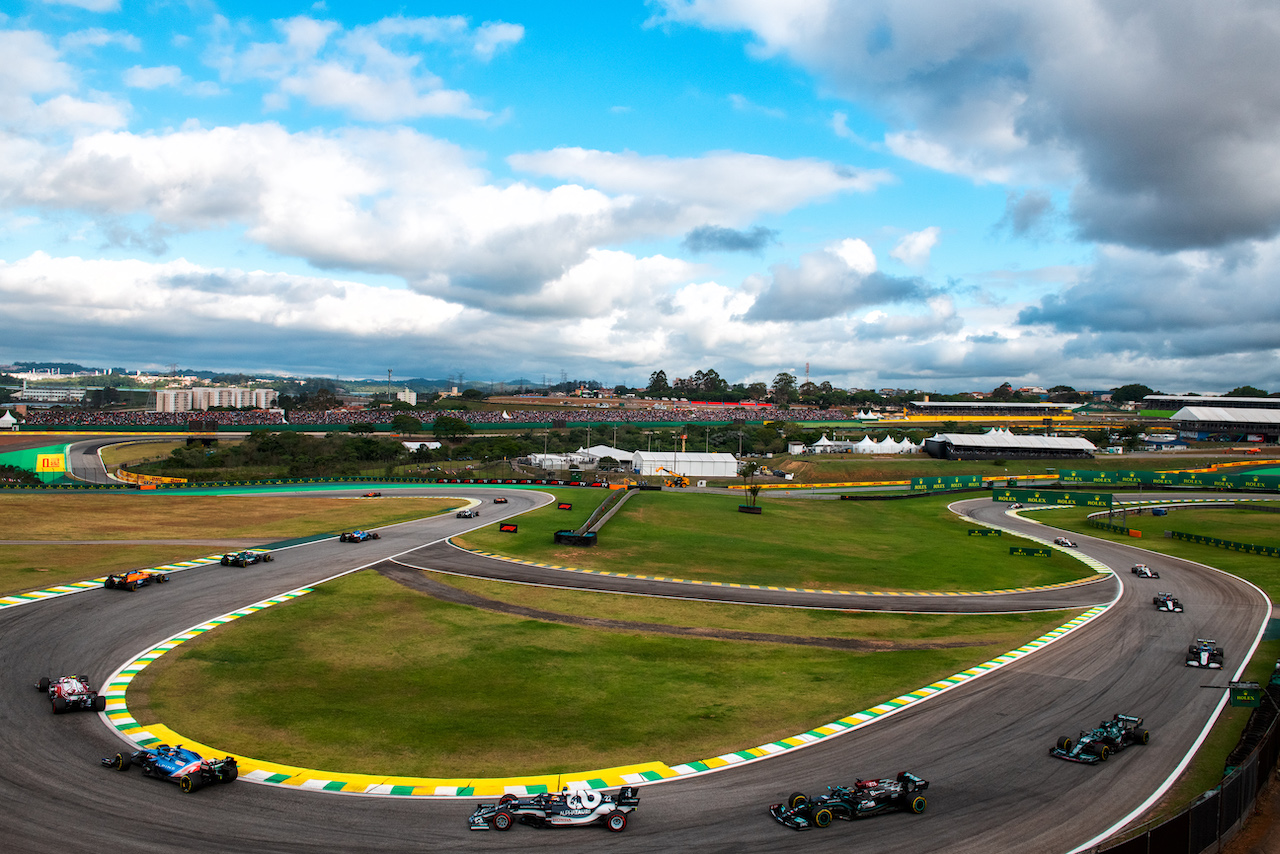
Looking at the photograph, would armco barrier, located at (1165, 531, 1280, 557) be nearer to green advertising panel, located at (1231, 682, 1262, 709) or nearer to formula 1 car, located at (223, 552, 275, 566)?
green advertising panel, located at (1231, 682, 1262, 709)

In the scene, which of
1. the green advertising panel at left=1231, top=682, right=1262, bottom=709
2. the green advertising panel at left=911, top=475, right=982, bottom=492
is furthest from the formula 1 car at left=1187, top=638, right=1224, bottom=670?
the green advertising panel at left=911, top=475, right=982, bottom=492

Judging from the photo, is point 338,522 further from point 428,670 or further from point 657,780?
point 657,780

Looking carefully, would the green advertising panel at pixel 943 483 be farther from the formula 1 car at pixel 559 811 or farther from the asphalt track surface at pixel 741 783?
the formula 1 car at pixel 559 811

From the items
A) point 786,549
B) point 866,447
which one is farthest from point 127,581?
point 866,447

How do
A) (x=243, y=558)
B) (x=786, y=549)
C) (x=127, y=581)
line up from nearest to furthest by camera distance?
1. (x=127, y=581)
2. (x=243, y=558)
3. (x=786, y=549)

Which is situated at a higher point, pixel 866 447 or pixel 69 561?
pixel 866 447

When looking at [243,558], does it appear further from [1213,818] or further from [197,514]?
[1213,818]
